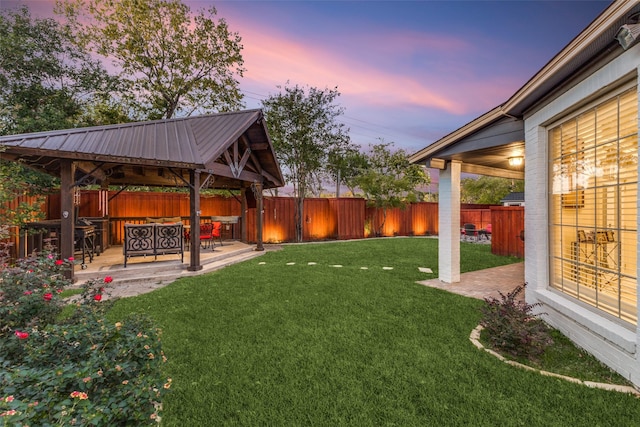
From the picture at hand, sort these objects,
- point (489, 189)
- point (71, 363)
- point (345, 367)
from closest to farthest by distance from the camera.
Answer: point (71, 363) → point (345, 367) → point (489, 189)

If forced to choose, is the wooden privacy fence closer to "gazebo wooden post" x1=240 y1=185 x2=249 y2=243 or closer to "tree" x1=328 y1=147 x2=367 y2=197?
"gazebo wooden post" x1=240 y1=185 x2=249 y2=243

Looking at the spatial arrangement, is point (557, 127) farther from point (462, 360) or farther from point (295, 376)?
point (295, 376)

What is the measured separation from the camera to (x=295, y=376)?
2479mm

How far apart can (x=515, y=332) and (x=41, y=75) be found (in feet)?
54.4

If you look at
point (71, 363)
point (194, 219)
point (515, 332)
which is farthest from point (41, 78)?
point (515, 332)

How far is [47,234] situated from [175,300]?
4.77 metres

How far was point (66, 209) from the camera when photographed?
5469 mm

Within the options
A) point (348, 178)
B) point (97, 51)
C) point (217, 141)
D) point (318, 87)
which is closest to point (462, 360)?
point (217, 141)

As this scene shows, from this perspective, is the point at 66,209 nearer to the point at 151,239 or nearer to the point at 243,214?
the point at 151,239

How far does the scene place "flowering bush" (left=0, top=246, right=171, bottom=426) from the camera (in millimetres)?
1168

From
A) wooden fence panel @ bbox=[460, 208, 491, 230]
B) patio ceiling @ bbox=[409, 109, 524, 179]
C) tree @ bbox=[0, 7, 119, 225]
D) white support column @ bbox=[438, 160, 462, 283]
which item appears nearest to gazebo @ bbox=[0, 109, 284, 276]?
tree @ bbox=[0, 7, 119, 225]

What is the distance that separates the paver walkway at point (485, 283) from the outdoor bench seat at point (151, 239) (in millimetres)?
6071

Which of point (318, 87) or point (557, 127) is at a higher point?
point (318, 87)

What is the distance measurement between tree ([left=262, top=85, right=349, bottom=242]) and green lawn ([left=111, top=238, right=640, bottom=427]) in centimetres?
1032
